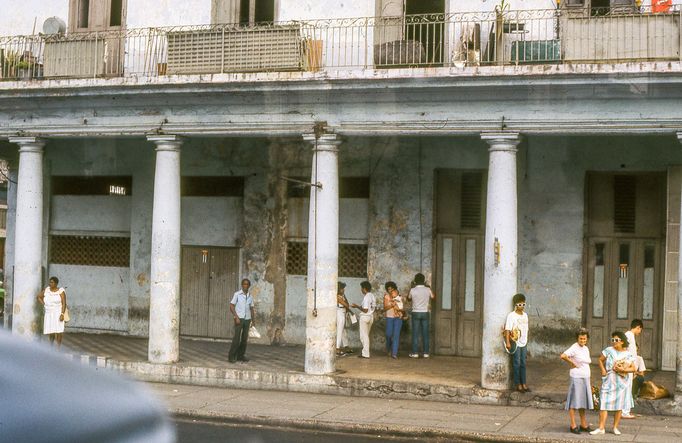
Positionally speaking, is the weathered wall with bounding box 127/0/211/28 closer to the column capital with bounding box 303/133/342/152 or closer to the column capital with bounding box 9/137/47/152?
the column capital with bounding box 9/137/47/152

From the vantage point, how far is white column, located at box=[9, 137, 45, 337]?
17.0 meters

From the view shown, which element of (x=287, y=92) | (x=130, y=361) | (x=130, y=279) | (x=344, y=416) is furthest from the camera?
(x=130, y=279)

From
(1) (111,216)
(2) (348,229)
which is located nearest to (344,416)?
(2) (348,229)

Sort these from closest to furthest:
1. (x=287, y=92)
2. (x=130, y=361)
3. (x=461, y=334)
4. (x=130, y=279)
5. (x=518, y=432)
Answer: (x=518, y=432)
(x=287, y=92)
(x=130, y=361)
(x=461, y=334)
(x=130, y=279)

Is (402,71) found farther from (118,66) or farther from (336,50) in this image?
(118,66)

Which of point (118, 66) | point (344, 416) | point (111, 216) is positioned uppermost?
point (118, 66)

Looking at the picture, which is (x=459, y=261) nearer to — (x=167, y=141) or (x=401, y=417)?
(x=401, y=417)

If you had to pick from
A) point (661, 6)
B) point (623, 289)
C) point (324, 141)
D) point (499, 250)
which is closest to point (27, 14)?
point (324, 141)

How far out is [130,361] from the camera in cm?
1659

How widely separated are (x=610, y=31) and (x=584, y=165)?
3.62 m

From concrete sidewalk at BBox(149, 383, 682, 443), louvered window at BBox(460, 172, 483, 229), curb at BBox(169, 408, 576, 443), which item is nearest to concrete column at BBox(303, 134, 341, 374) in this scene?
concrete sidewalk at BBox(149, 383, 682, 443)

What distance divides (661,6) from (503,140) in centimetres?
318

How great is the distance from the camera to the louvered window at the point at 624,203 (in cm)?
1716

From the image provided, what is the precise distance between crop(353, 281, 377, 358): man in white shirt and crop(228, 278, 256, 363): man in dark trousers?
220cm
